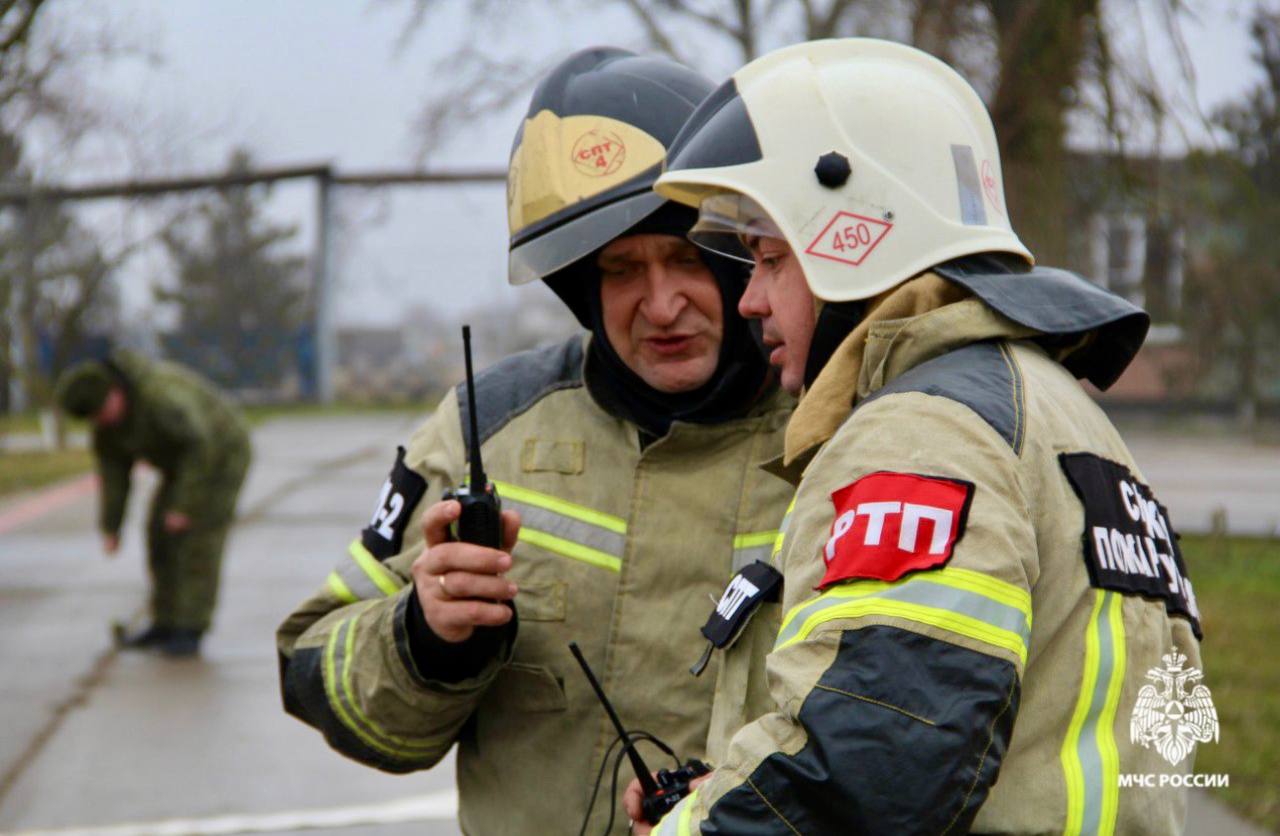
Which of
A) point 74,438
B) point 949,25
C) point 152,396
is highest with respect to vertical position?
point 949,25

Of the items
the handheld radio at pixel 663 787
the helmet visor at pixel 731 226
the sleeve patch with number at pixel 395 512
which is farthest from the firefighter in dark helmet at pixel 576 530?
the handheld radio at pixel 663 787

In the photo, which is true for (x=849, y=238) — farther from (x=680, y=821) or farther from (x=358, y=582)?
(x=358, y=582)

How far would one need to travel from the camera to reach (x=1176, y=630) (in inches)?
63.2

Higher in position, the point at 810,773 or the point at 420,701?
the point at 810,773

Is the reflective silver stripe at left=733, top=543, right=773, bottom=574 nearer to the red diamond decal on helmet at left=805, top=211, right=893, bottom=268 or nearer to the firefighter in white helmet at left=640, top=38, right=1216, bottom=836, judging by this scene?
the firefighter in white helmet at left=640, top=38, right=1216, bottom=836

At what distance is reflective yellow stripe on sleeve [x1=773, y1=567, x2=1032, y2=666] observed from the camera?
129cm

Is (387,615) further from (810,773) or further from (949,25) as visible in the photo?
(949,25)

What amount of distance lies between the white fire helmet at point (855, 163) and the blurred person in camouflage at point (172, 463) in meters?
6.01

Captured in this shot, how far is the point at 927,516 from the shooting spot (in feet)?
4.33

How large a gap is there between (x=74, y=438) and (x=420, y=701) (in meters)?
20.3

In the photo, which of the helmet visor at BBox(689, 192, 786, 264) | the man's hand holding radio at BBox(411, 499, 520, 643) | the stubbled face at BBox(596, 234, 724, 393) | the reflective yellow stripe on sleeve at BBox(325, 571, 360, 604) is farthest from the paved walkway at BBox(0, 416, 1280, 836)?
the man's hand holding radio at BBox(411, 499, 520, 643)

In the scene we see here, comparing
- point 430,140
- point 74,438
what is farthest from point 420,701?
point 74,438

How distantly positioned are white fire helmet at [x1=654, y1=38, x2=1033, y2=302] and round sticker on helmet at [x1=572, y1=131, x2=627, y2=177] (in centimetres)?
48

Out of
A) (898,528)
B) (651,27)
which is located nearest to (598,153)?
(898,528)
